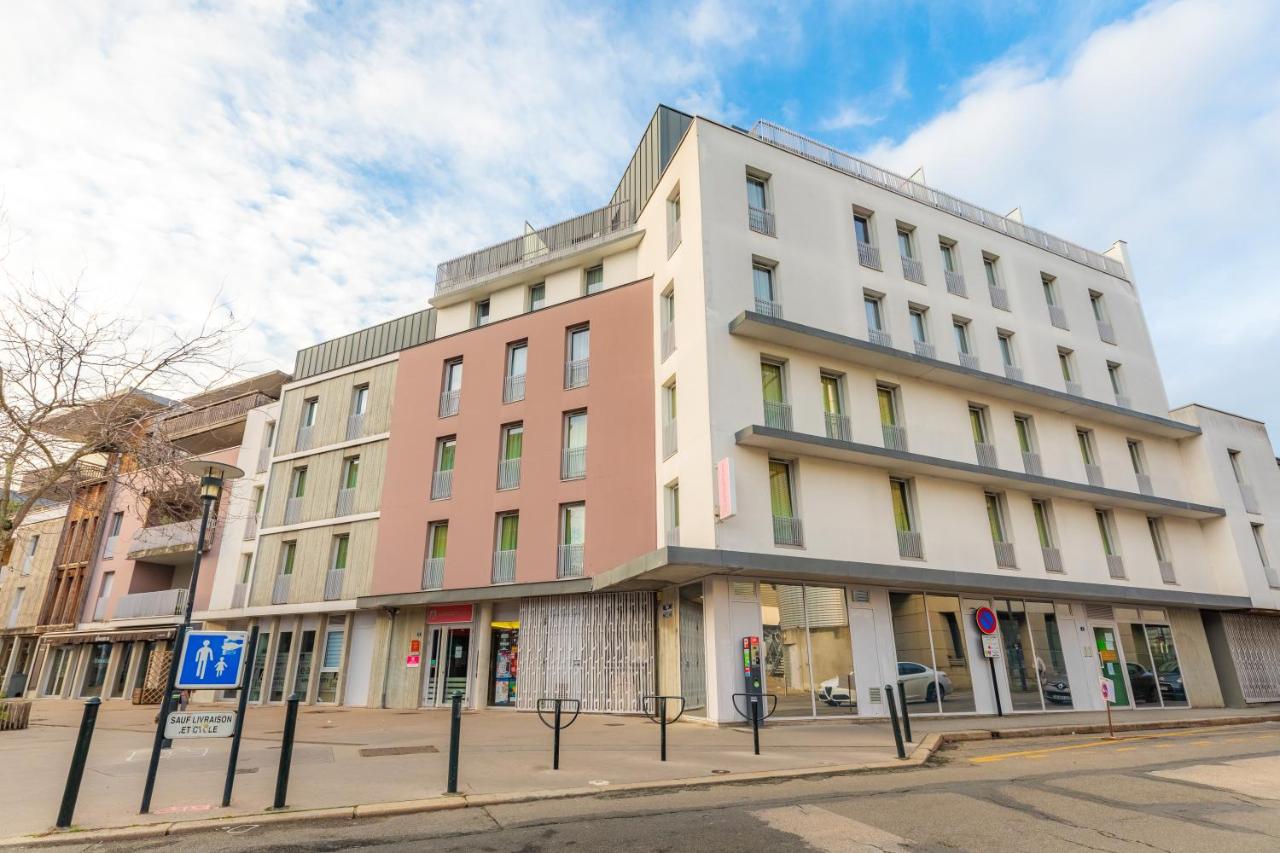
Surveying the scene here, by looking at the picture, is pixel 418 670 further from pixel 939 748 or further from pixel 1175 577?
pixel 1175 577

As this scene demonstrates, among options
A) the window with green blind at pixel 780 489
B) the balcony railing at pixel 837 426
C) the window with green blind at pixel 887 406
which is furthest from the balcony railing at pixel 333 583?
the window with green blind at pixel 887 406

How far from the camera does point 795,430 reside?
54.7 feet

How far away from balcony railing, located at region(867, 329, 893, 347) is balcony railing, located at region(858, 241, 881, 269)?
7.00 ft

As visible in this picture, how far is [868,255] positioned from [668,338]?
22.7 ft

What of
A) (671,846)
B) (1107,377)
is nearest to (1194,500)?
(1107,377)

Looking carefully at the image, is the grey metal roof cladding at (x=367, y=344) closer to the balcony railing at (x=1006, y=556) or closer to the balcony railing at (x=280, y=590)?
the balcony railing at (x=280, y=590)

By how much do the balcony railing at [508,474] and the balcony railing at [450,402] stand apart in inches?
120

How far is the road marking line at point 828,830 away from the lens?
532cm

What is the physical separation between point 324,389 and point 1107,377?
2928 centimetres

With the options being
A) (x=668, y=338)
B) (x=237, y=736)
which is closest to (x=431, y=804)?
(x=237, y=736)

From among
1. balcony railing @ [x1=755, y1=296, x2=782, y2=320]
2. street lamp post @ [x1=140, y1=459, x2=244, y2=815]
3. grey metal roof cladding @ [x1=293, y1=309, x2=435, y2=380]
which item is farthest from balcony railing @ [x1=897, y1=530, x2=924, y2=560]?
grey metal roof cladding @ [x1=293, y1=309, x2=435, y2=380]

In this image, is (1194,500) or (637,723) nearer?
(637,723)

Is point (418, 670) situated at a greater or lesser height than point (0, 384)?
lesser

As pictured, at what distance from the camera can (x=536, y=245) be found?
2375cm
